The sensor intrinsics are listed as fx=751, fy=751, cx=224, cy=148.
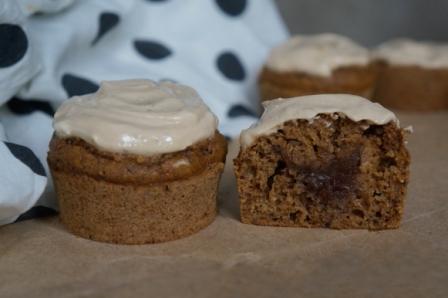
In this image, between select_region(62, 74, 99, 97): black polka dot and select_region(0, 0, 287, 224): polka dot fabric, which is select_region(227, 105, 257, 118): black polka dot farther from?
select_region(62, 74, 99, 97): black polka dot

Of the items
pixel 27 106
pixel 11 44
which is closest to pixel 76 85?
pixel 27 106

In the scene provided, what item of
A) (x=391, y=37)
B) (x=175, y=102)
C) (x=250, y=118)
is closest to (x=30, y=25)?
(x=175, y=102)

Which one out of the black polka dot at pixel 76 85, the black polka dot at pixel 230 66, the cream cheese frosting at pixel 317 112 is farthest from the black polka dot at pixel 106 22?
the cream cheese frosting at pixel 317 112

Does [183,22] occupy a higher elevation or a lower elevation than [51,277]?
higher

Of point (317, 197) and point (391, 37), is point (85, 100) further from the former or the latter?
point (391, 37)

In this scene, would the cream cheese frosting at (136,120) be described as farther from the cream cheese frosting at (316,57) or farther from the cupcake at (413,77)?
the cupcake at (413,77)

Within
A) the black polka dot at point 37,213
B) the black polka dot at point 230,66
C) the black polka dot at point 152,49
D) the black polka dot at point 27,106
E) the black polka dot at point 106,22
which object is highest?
the black polka dot at point 106,22
